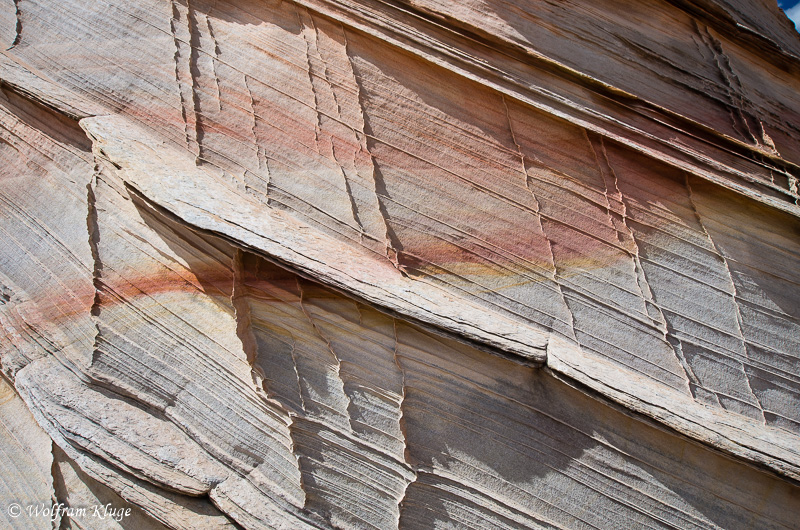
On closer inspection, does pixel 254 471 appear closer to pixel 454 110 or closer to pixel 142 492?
pixel 142 492

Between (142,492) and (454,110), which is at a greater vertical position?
(454,110)

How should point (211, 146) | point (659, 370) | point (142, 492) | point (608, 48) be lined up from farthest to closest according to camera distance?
point (608, 48), point (211, 146), point (659, 370), point (142, 492)

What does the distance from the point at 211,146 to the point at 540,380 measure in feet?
4.43

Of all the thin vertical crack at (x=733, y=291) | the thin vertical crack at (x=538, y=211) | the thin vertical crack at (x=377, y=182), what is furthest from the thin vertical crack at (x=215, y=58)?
the thin vertical crack at (x=733, y=291)

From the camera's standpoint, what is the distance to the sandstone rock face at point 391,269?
154 centimetres

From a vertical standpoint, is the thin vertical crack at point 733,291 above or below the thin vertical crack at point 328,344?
above

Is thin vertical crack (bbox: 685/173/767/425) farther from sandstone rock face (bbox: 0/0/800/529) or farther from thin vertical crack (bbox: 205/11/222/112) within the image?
thin vertical crack (bbox: 205/11/222/112)

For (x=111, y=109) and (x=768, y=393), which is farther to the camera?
(x=111, y=109)

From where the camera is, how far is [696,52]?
2264mm

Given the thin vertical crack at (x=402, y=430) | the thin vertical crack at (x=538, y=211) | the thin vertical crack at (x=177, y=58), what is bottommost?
the thin vertical crack at (x=402, y=430)

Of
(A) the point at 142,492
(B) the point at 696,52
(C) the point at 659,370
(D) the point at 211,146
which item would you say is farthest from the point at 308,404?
(B) the point at 696,52

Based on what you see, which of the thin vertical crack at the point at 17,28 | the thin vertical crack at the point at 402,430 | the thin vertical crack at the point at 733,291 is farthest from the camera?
the thin vertical crack at the point at 17,28

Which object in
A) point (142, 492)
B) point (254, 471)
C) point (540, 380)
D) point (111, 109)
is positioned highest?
point (540, 380)

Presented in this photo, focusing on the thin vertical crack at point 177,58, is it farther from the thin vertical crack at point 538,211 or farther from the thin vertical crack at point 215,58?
the thin vertical crack at point 538,211
